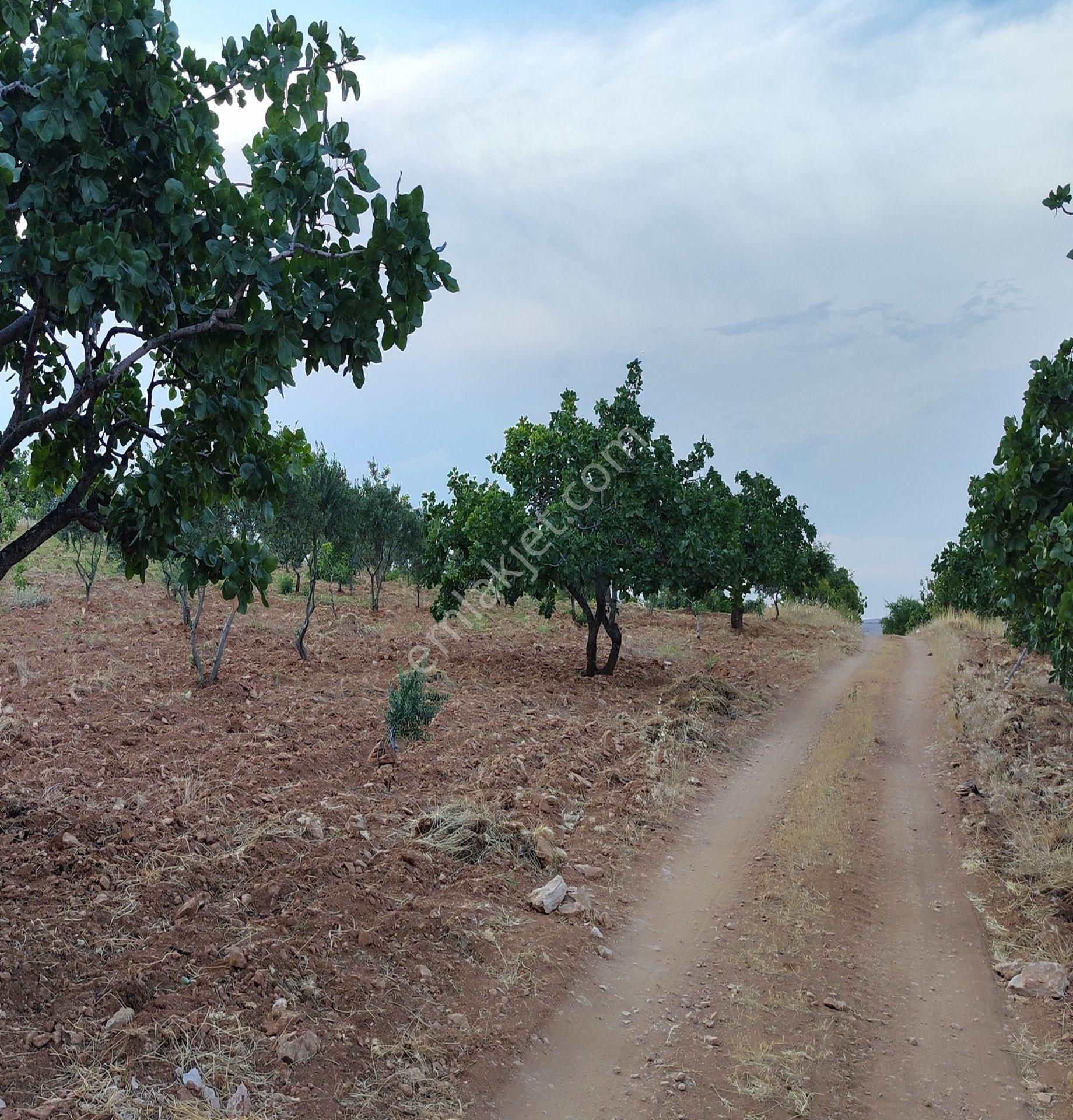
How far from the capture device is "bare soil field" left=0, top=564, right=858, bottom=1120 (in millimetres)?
5270

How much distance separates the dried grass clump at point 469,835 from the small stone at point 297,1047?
9.82 ft

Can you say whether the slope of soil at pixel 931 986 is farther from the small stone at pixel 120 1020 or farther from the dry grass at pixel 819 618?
the dry grass at pixel 819 618

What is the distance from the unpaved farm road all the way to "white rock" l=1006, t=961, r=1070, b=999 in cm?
A: 18

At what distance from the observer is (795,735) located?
15406 millimetres

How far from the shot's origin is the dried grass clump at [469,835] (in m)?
8.47

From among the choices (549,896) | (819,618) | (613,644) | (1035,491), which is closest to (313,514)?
(613,644)

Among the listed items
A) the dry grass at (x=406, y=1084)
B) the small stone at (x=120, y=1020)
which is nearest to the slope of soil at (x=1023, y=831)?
the dry grass at (x=406, y=1084)

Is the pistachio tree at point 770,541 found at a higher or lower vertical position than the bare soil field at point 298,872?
higher

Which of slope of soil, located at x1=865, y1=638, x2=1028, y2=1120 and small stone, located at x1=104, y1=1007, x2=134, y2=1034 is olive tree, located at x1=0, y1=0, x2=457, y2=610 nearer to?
small stone, located at x1=104, y1=1007, x2=134, y2=1034

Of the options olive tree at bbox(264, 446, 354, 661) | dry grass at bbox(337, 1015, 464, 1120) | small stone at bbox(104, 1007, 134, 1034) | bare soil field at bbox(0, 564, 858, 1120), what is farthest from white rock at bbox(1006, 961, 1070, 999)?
olive tree at bbox(264, 446, 354, 661)

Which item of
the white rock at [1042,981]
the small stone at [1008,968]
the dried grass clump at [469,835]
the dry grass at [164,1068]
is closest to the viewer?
the dry grass at [164,1068]

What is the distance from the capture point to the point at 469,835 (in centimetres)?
865

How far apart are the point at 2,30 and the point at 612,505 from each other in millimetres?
13366

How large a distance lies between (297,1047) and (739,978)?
3475 mm
